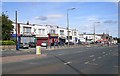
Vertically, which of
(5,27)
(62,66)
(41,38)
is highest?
(5,27)

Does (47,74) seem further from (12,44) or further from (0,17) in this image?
(0,17)

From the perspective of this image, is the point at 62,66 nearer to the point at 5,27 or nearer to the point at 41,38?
the point at 5,27

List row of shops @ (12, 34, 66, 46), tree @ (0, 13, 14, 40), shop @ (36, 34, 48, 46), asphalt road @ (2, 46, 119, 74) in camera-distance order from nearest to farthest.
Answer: asphalt road @ (2, 46, 119, 74) < tree @ (0, 13, 14, 40) < row of shops @ (12, 34, 66, 46) < shop @ (36, 34, 48, 46)

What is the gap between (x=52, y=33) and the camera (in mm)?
115938

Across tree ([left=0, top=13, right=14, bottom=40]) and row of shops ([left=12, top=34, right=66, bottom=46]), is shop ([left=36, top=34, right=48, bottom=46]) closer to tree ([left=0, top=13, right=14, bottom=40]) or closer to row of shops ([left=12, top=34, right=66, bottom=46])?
row of shops ([left=12, top=34, right=66, bottom=46])

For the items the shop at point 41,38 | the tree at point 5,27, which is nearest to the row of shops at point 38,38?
the shop at point 41,38

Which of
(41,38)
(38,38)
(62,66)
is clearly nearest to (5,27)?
(38,38)

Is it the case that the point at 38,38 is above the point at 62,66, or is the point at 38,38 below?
above

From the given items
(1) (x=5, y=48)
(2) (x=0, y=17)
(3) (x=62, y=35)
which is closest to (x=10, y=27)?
(2) (x=0, y=17)

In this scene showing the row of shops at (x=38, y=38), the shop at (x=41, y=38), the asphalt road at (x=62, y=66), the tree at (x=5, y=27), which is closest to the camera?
the asphalt road at (x=62, y=66)

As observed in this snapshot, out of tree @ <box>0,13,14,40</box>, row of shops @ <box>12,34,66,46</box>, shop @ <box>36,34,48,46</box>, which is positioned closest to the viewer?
tree @ <box>0,13,14,40</box>

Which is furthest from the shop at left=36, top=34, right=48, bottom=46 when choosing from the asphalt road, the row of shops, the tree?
the asphalt road

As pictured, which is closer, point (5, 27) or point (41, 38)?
point (5, 27)

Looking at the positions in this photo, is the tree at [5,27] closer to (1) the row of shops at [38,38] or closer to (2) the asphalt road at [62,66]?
(1) the row of shops at [38,38]
